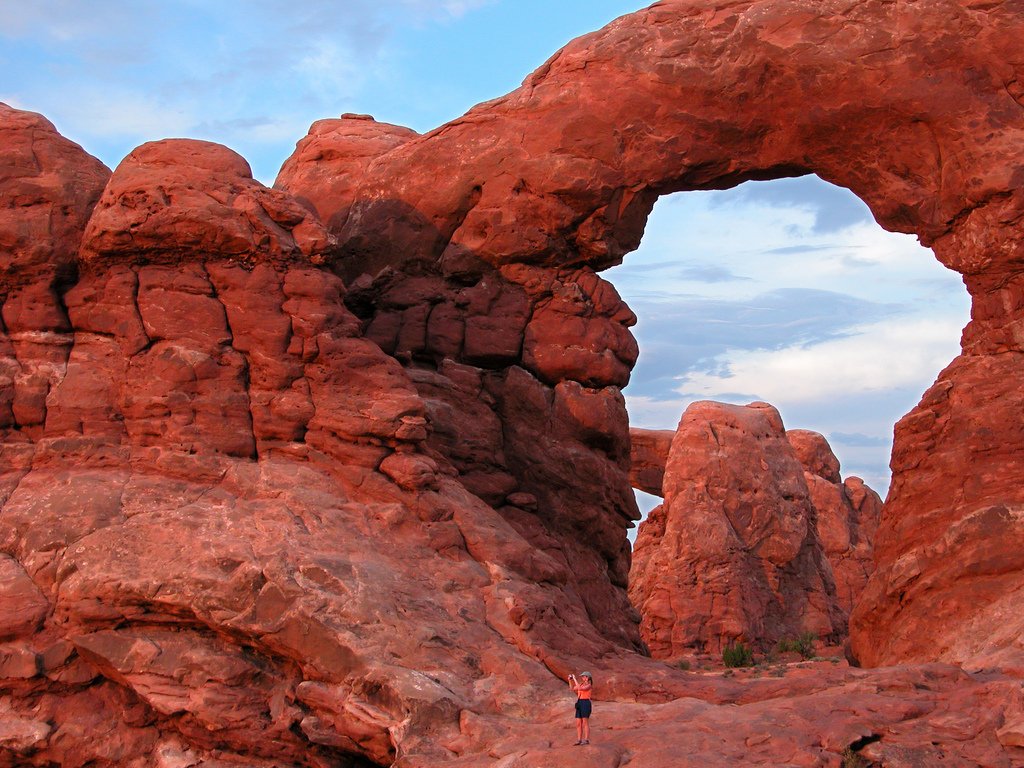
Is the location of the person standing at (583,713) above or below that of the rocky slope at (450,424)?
below

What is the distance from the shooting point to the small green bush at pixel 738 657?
27.5 meters

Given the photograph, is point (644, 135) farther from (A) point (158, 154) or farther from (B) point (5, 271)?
(B) point (5, 271)

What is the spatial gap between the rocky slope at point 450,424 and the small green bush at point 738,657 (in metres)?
9.77

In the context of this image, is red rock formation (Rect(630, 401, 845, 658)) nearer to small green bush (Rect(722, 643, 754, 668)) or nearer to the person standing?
small green bush (Rect(722, 643, 754, 668))

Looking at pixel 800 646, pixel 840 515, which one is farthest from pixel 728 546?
pixel 840 515

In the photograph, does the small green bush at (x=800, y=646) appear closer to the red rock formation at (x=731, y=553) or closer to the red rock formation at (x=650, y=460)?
the red rock formation at (x=731, y=553)

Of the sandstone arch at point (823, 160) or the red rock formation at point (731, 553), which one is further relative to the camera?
the red rock formation at point (731, 553)

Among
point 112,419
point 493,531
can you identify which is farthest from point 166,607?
point 493,531

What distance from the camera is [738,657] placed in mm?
27625

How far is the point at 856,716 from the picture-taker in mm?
11758

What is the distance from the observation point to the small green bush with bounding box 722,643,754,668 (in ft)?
90.1

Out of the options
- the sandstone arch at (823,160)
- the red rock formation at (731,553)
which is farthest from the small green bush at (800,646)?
the sandstone arch at (823,160)

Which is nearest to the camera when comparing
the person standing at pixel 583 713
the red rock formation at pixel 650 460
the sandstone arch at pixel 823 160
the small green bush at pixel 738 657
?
the person standing at pixel 583 713

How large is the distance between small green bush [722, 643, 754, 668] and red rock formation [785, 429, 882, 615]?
7474mm
